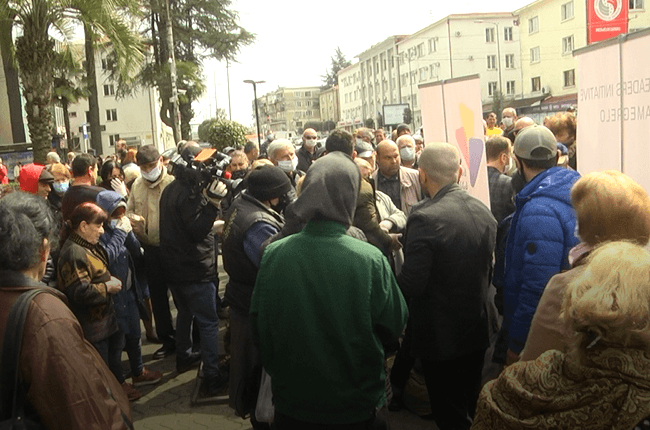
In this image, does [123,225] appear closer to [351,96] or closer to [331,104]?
[351,96]

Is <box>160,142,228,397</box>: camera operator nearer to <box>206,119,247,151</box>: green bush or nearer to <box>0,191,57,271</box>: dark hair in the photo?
<box>0,191,57,271</box>: dark hair

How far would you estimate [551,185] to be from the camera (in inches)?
134

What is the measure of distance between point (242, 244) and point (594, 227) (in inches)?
85.0

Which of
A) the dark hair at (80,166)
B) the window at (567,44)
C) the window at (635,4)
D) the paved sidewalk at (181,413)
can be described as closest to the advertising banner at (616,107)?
the paved sidewalk at (181,413)

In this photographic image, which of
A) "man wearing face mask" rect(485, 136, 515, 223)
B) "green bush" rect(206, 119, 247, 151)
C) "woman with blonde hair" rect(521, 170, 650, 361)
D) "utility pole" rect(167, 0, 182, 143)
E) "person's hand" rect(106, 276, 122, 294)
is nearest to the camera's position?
"woman with blonde hair" rect(521, 170, 650, 361)

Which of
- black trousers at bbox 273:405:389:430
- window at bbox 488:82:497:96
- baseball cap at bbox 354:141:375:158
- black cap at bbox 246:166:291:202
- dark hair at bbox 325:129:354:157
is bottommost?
black trousers at bbox 273:405:389:430

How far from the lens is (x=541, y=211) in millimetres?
3299

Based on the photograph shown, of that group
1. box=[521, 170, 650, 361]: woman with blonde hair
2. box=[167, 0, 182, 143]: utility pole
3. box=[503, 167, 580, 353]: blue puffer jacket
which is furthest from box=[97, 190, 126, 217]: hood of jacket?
box=[167, 0, 182, 143]: utility pole

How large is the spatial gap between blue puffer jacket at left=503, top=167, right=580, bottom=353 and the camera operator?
8.42ft

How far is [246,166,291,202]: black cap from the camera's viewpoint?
404cm

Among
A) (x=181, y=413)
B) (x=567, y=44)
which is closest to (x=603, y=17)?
(x=181, y=413)

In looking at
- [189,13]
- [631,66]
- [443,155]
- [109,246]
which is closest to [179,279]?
[109,246]

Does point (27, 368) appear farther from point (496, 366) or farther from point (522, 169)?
point (496, 366)

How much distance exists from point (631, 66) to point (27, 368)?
355cm
